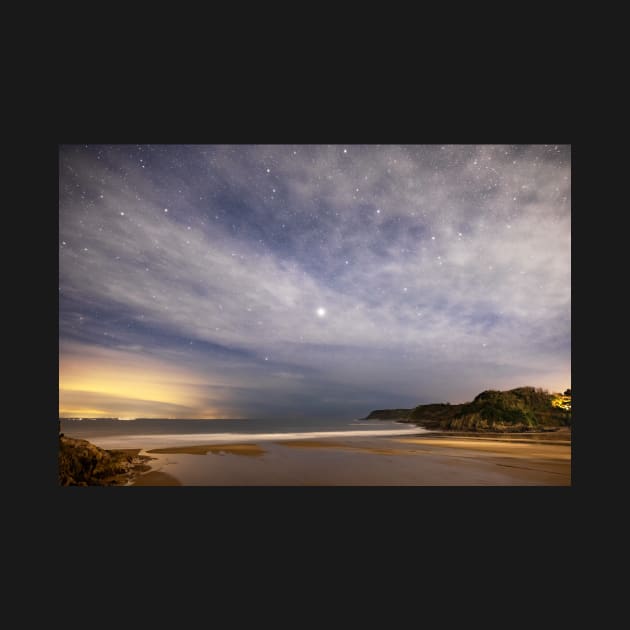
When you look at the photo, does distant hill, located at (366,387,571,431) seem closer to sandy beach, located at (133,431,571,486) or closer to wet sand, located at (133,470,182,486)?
sandy beach, located at (133,431,571,486)

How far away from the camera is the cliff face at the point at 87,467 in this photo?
654cm

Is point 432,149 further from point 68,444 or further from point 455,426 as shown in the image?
point 455,426

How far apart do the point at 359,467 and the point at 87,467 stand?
6440 mm

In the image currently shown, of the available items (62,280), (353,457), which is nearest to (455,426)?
(353,457)

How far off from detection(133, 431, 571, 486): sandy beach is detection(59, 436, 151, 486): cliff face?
0.57 meters

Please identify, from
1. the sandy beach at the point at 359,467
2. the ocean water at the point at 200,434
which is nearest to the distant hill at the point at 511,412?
the ocean water at the point at 200,434

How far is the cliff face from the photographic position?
6.54 m

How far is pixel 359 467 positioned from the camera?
7.93 m

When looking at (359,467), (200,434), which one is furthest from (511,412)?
(200,434)

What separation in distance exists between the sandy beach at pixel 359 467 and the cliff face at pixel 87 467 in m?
0.57

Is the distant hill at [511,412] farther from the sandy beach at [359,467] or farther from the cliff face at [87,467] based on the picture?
the cliff face at [87,467]

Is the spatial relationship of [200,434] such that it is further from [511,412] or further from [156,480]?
[511,412]

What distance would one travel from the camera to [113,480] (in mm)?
6664

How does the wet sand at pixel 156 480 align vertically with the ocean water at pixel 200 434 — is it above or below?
above
